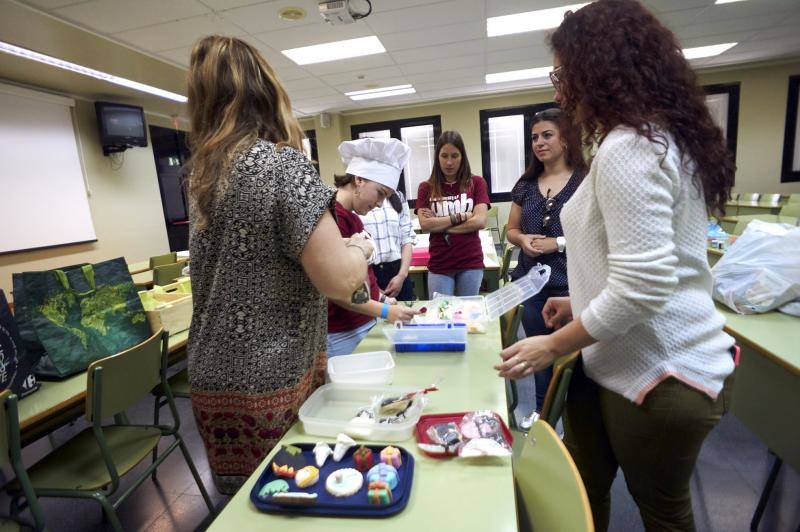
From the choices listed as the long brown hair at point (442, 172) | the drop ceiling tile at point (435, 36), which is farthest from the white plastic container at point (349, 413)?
the drop ceiling tile at point (435, 36)

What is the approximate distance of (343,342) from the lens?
62.6 inches

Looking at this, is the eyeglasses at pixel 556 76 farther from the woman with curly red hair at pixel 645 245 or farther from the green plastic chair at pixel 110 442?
the green plastic chair at pixel 110 442

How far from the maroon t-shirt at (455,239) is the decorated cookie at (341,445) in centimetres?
162

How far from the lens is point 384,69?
16.3 feet

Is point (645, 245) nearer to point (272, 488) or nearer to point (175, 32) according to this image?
point (272, 488)

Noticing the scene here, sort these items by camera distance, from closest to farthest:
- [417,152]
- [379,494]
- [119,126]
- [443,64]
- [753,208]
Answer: [379,494] → [443,64] → [119,126] → [753,208] → [417,152]

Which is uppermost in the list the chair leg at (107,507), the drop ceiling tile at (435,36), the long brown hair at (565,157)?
the drop ceiling tile at (435,36)

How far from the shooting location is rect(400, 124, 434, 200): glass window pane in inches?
303

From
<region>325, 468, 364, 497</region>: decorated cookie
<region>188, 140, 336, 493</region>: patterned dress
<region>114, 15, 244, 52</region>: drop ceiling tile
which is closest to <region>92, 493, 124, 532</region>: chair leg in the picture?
<region>188, 140, 336, 493</region>: patterned dress

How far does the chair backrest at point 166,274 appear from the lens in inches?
141

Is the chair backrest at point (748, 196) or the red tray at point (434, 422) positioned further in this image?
the chair backrest at point (748, 196)

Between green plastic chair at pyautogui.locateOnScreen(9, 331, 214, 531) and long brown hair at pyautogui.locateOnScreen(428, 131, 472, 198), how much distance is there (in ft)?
5.37

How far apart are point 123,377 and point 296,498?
1135 mm

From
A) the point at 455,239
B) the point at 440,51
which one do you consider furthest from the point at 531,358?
the point at 440,51
